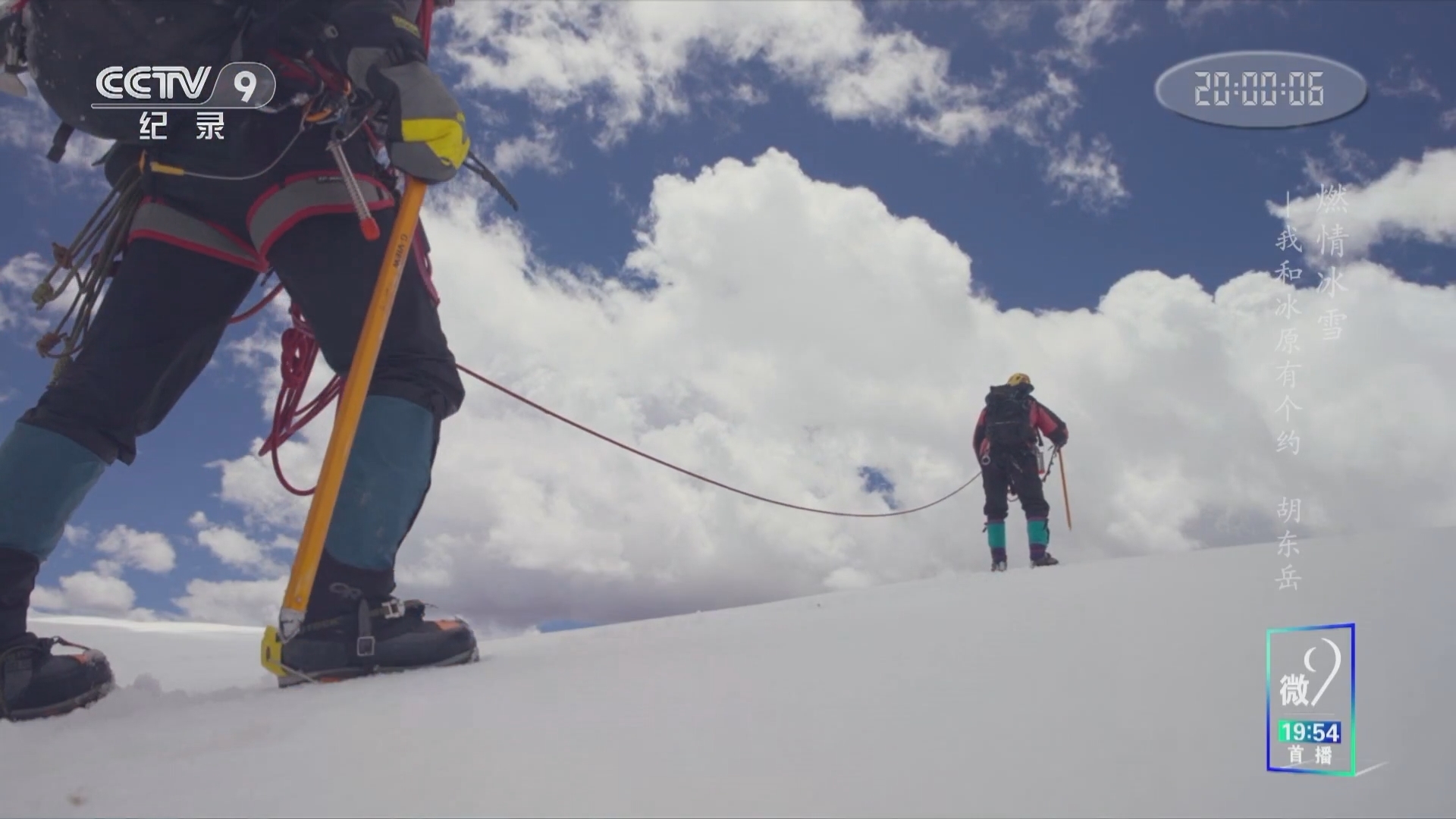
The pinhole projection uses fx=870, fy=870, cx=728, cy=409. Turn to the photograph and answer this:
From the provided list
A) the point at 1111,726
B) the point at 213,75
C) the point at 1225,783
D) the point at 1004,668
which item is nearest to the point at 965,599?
the point at 1004,668

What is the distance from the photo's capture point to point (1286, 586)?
2.29 m

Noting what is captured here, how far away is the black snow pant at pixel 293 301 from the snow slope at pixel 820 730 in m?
0.42

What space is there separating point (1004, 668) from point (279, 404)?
1969mm

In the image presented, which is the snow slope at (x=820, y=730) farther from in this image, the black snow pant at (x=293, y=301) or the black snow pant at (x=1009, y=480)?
the black snow pant at (x=1009, y=480)

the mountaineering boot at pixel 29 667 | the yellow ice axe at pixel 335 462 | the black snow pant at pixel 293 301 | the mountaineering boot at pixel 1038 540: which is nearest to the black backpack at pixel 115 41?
the black snow pant at pixel 293 301

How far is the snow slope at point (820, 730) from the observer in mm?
953

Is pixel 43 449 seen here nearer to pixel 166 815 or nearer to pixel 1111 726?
pixel 166 815

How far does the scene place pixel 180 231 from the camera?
2029mm

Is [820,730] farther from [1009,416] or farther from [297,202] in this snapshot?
[1009,416]

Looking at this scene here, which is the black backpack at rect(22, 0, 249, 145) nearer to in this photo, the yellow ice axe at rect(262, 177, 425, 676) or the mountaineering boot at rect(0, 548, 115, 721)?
the yellow ice axe at rect(262, 177, 425, 676)

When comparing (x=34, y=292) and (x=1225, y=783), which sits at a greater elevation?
(x=34, y=292)

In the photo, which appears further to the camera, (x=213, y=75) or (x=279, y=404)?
(x=279, y=404)

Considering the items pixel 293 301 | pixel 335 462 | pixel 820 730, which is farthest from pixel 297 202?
pixel 820 730

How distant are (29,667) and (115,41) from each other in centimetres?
129
